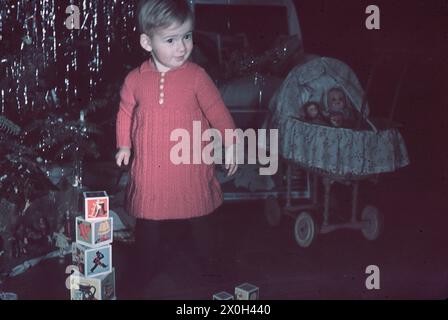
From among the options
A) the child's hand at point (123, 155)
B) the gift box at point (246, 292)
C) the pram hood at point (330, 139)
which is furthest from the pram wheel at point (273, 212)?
the child's hand at point (123, 155)

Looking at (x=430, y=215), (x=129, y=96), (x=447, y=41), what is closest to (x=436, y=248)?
(x=430, y=215)

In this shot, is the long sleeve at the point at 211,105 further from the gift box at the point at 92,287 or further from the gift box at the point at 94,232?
the gift box at the point at 92,287

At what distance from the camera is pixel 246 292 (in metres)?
2.40

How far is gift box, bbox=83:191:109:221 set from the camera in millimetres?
2320

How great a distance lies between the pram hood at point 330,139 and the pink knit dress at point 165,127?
1.32 feet

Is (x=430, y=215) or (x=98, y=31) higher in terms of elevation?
(x=98, y=31)

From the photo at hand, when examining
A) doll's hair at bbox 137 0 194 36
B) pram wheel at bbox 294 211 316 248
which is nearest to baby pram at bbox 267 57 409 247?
pram wheel at bbox 294 211 316 248

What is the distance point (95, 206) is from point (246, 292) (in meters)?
0.77

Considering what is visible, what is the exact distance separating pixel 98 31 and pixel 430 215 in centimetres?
189

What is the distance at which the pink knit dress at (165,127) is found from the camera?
232 centimetres

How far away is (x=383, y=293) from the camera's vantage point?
2572mm

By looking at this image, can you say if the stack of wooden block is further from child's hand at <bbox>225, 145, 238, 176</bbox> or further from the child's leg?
child's hand at <bbox>225, 145, 238, 176</bbox>

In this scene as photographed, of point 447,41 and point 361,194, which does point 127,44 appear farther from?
point 447,41

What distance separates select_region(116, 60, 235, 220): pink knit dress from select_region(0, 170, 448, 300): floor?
300 millimetres
